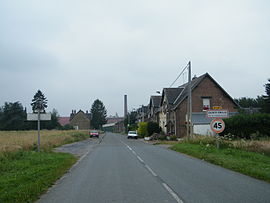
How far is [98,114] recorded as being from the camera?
122250 millimetres

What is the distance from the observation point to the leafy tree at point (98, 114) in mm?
120756

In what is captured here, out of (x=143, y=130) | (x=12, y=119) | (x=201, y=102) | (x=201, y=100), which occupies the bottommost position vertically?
(x=143, y=130)

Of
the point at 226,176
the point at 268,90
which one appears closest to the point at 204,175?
the point at 226,176

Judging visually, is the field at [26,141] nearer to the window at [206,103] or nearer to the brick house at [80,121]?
the window at [206,103]

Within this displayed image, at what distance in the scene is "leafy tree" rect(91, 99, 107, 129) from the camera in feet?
396

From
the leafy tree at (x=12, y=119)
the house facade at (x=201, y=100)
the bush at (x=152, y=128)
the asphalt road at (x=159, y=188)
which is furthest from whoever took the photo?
the leafy tree at (x=12, y=119)

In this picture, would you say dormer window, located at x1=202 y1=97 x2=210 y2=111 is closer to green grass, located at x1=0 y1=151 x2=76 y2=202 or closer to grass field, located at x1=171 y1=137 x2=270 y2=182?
grass field, located at x1=171 y1=137 x2=270 y2=182

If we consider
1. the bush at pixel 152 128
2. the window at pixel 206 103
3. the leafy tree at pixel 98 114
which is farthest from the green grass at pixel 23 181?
the leafy tree at pixel 98 114

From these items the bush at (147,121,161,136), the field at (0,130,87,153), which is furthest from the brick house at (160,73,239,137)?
Result: the field at (0,130,87,153)

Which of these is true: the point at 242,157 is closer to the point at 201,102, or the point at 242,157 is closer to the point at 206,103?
the point at 201,102

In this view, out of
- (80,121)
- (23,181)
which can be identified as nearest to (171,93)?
(23,181)

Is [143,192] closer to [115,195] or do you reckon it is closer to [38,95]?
[115,195]

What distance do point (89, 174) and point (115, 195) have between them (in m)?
4.03

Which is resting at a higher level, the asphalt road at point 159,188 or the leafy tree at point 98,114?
the leafy tree at point 98,114
